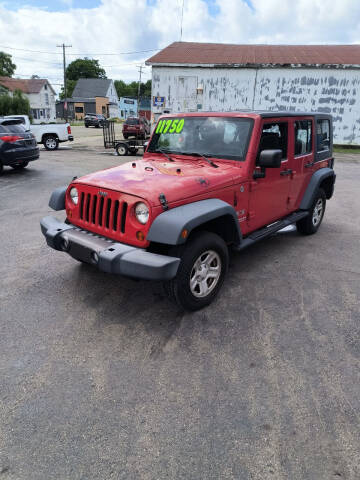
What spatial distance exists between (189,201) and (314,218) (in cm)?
339

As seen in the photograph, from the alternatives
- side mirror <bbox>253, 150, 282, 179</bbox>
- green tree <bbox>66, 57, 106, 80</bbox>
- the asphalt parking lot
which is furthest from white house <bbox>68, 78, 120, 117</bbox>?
the asphalt parking lot

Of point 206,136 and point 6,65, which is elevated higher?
point 6,65

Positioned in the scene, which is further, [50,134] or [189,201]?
[50,134]

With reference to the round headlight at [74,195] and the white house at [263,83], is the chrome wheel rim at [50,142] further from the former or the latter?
the round headlight at [74,195]

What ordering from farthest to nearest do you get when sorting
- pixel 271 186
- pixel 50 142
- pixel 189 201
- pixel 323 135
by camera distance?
pixel 50 142
pixel 323 135
pixel 271 186
pixel 189 201

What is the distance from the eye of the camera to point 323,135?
563cm

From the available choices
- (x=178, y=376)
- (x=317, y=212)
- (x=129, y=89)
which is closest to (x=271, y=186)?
(x=317, y=212)

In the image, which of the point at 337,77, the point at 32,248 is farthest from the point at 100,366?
the point at 337,77

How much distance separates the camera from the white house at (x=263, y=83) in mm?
19812

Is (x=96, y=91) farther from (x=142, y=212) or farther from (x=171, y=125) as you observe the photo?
(x=142, y=212)

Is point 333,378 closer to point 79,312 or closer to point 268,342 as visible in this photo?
point 268,342

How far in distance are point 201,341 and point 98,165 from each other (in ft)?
37.9

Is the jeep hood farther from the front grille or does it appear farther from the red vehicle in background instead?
the red vehicle in background

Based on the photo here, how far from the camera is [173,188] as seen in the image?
323 cm
